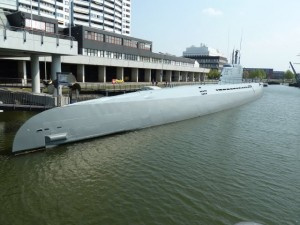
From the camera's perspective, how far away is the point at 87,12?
139 metres

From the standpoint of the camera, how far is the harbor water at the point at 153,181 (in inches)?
430

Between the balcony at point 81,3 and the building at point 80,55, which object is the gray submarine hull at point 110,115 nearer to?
the building at point 80,55

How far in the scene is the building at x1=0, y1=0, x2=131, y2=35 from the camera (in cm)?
11631

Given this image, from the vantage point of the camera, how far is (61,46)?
3067cm

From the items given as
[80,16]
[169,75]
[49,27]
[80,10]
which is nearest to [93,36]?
[49,27]

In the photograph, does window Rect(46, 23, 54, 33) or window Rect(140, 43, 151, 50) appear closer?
window Rect(46, 23, 54, 33)

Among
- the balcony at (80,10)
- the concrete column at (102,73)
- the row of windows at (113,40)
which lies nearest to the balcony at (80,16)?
the balcony at (80,10)

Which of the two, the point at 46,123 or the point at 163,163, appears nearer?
the point at 163,163

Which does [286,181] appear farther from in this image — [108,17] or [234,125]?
[108,17]

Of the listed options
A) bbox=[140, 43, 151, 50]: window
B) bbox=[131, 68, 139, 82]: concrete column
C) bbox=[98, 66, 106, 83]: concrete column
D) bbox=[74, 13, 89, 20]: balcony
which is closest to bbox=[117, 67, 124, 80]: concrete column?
bbox=[131, 68, 139, 82]: concrete column

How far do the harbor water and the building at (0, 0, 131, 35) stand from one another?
102 metres

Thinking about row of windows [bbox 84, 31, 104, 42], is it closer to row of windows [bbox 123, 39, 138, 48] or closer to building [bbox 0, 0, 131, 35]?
row of windows [bbox 123, 39, 138, 48]

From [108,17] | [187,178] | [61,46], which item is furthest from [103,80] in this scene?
[108,17]

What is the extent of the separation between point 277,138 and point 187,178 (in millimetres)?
12856
